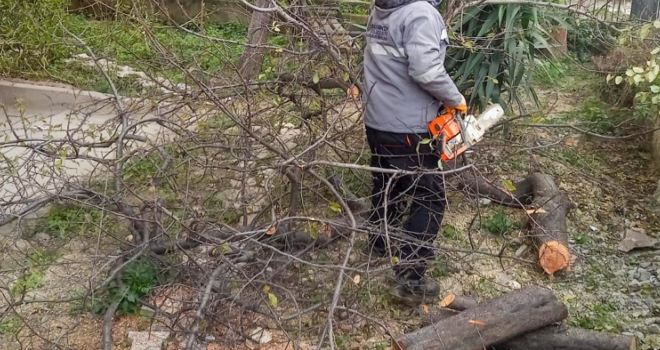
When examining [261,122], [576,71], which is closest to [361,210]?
[261,122]

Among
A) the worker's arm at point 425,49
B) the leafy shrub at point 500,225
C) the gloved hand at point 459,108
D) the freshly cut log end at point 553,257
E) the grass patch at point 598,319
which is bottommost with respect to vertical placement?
the leafy shrub at point 500,225

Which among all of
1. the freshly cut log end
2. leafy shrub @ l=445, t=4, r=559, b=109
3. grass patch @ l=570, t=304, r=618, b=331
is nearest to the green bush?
leafy shrub @ l=445, t=4, r=559, b=109

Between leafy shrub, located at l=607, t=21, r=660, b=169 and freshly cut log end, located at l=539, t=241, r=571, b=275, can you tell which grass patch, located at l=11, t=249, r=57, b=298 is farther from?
leafy shrub, located at l=607, t=21, r=660, b=169

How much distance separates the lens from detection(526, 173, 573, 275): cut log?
368 cm

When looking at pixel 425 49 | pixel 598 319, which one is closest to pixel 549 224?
pixel 598 319

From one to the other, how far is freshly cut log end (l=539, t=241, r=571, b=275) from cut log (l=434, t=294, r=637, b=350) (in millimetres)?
619

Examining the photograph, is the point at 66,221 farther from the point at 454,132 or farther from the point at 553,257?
the point at 553,257

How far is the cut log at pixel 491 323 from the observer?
9.50 ft

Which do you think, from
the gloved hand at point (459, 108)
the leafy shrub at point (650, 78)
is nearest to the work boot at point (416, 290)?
the gloved hand at point (459, 108)

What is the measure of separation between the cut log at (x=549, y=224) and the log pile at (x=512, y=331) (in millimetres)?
380

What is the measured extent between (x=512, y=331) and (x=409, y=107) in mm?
1145

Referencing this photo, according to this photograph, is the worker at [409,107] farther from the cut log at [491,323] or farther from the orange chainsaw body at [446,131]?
the cut log at [491,323]

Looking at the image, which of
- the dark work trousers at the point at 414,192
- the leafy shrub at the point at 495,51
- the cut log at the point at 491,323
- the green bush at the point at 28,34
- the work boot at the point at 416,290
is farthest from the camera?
the green bush at the point at 28,34

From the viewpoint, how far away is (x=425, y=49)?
3.02 m
